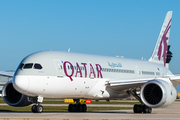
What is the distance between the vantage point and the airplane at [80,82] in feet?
68.9

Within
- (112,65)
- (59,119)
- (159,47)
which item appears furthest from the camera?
(159,47)

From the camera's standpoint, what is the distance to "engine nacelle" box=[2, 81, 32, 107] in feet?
79.7

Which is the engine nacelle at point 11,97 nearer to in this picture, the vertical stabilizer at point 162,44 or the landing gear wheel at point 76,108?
the landing gear wheel at point 76,108

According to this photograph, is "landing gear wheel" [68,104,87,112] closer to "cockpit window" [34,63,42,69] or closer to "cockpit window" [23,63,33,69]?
"cockpit window" [34,63,42,69]

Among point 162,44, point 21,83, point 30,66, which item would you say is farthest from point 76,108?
point 162,44

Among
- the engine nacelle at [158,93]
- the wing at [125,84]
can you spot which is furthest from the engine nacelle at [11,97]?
the engine nacelle at [158,93]

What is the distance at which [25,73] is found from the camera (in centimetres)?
2058

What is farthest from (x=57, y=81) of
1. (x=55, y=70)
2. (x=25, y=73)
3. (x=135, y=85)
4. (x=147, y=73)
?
(x=147, y=73)

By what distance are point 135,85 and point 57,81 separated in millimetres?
6570

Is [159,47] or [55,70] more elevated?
[159,47]

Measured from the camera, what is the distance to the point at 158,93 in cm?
2377

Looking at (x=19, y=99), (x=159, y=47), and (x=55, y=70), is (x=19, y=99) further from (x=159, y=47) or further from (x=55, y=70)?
(x=159, y=47)

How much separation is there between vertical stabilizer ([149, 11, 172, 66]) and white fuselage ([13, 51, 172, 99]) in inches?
292

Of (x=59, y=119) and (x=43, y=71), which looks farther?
(x=43, y=71)
